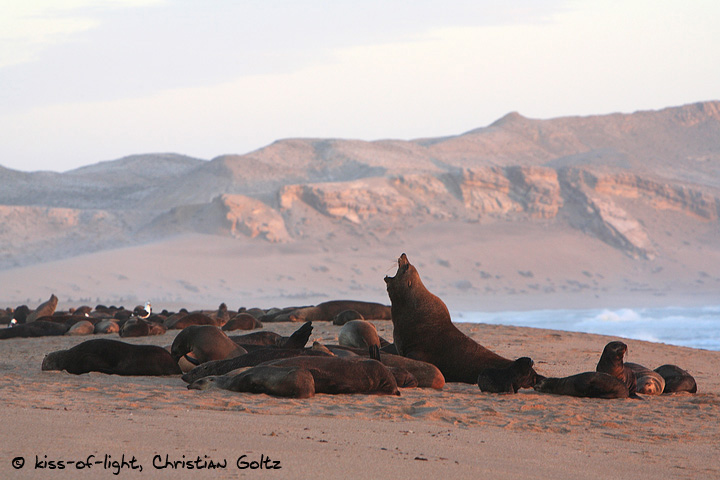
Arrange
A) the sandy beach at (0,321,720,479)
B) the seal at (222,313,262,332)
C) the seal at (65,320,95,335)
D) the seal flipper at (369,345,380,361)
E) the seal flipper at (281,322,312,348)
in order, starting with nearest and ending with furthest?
A: the sandy beach at (0,321,720,479) → the seal flipper at (369,345,380,361) → the seal flipper at (281,322,312,348) → the seal at (222,313,262,332) → the seal at (65,320,95,335)

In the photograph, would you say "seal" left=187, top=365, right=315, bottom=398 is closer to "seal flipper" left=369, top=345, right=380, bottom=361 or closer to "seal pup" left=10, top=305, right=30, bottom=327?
"seal flipper" left=369, top=345, right=380, bottom=361

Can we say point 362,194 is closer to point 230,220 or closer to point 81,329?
point 230,220

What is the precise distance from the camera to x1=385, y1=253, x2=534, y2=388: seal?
308 inches

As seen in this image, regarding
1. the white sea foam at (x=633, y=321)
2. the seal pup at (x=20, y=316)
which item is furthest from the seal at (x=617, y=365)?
the white sea foam at (x=633, y=321)

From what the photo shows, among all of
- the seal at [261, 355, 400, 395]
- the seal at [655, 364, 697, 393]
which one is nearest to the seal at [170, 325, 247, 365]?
the seal at [261, 355, 400, 395]

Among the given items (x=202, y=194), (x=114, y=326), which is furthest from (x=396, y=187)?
(x=114, y=326)

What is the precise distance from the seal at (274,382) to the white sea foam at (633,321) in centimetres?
1960

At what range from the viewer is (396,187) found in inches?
2044

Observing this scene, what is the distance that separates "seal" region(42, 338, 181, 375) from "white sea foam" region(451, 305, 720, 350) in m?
19.3

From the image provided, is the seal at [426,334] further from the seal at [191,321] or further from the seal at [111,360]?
the seal at [191,321]

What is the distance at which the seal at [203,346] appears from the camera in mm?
7680

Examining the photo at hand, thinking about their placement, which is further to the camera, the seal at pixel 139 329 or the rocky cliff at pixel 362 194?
the rocky cliff at pixel 362 194

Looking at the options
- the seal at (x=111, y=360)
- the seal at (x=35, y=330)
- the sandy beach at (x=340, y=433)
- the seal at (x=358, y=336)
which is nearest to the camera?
the sandy beach at (x=340, y=433)

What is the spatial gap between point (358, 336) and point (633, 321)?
26.2m
